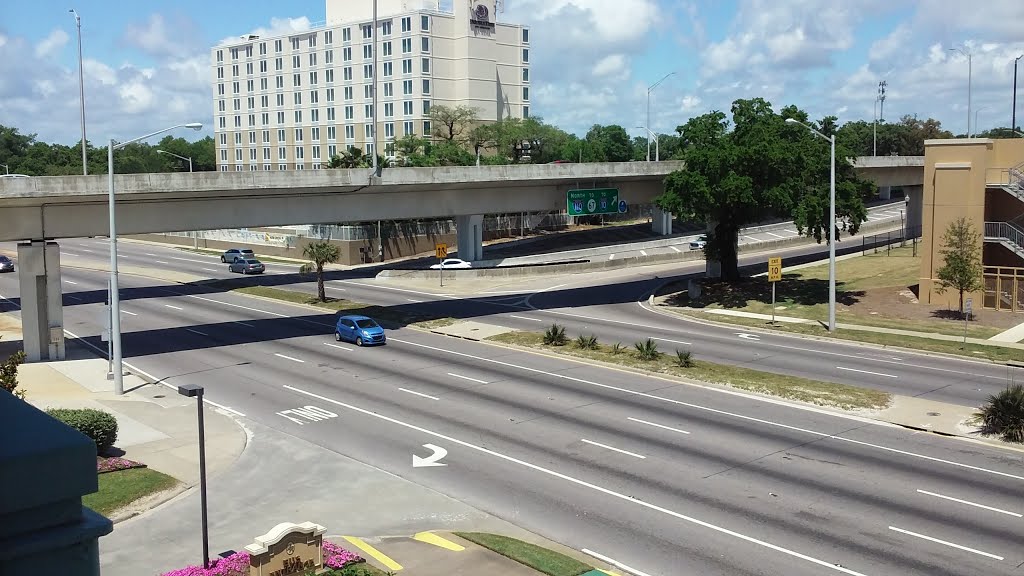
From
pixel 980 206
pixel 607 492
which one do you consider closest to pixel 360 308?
pixel 607 492

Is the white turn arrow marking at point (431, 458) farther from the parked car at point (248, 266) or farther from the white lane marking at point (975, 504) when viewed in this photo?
the parked car at point (248, 266)

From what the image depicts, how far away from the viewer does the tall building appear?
392 ft

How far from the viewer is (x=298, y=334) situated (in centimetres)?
4759

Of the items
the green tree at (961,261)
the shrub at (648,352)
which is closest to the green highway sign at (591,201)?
the green tree at (961,261)

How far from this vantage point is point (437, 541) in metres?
18.6

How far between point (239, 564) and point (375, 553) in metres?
2.69

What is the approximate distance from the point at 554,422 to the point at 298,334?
74.5ft

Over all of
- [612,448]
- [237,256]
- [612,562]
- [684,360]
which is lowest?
[612,562]

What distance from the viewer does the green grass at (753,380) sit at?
30859 millimetres

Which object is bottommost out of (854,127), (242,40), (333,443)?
(333,443)

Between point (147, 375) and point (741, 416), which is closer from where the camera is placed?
point (741, 416)

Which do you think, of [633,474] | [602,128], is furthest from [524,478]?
[602,128]

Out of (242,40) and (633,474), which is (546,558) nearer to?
(633,474)

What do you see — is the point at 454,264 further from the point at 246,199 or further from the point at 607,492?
the point at 607,492
